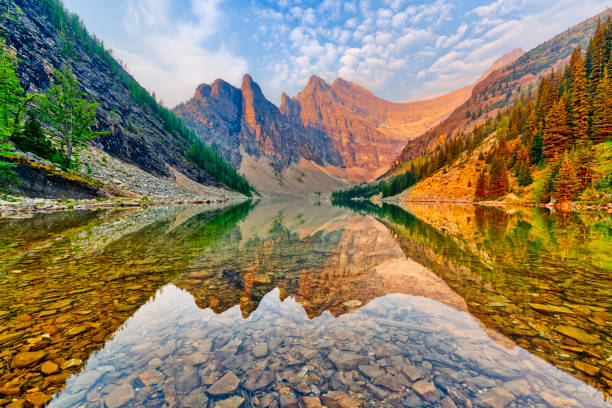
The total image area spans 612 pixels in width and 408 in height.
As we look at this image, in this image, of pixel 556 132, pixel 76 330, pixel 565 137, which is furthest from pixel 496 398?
pixel 556 132

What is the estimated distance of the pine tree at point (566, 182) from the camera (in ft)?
154

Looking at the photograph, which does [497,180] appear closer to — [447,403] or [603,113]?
[603,113]

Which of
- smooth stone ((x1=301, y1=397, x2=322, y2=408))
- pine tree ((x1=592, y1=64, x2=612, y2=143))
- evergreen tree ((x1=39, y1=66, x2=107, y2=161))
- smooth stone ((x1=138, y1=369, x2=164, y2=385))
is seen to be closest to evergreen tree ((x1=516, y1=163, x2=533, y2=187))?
pine tree ((x1=592, y1=64, x2=612, y2=143))

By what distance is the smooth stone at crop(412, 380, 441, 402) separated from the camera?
12.2ft

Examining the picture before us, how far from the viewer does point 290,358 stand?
4.83m

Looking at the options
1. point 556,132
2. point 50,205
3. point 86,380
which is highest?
point 556,132

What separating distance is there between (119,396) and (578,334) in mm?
8974

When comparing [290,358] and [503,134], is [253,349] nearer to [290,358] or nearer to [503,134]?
[290,358]

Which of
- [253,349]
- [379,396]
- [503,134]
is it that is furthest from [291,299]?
[503,134]

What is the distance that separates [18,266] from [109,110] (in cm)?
10533

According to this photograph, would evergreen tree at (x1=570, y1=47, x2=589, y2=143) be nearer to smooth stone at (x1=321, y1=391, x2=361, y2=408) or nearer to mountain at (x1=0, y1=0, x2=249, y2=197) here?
smooth stone at (x1=321, y1=391, x2=361, y2=408)

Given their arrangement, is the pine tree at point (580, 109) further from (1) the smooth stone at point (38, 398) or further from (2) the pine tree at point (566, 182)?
(1) the smooth stone at point (38, 398)

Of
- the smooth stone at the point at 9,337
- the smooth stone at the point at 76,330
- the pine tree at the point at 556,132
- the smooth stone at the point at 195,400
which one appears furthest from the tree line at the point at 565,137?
the smooth stone at the point at 9,337

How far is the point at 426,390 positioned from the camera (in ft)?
12.9
